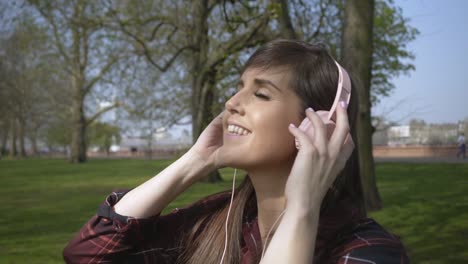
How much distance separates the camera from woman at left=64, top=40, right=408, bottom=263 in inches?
54.4

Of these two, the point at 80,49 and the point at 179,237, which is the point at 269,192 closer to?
the point at 179,237

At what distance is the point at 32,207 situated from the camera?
11.6 m

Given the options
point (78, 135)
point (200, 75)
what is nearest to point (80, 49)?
point (78, 135)

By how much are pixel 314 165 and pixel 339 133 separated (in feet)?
0.47

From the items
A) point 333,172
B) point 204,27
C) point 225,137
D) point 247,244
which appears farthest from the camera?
point 204,27

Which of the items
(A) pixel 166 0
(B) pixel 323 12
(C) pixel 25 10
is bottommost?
(B) pixel 323 12

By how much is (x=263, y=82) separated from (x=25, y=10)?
15.3 metres

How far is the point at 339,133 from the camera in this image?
1458mm

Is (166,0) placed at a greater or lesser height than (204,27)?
greater

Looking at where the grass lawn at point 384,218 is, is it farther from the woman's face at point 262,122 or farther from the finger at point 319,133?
the finger at point 319,133

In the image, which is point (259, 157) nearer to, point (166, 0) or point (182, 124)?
point (166, 0)

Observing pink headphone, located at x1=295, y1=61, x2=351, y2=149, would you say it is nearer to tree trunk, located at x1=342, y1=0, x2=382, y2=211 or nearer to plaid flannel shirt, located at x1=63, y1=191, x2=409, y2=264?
plaid flannel shirt, located at x1=63, y1=191, x2=409, y2=264

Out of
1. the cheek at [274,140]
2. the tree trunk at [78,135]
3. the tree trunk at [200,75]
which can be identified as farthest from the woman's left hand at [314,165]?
the tree trunk at [78,135]

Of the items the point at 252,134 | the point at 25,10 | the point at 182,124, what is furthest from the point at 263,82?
the point at 182,124
